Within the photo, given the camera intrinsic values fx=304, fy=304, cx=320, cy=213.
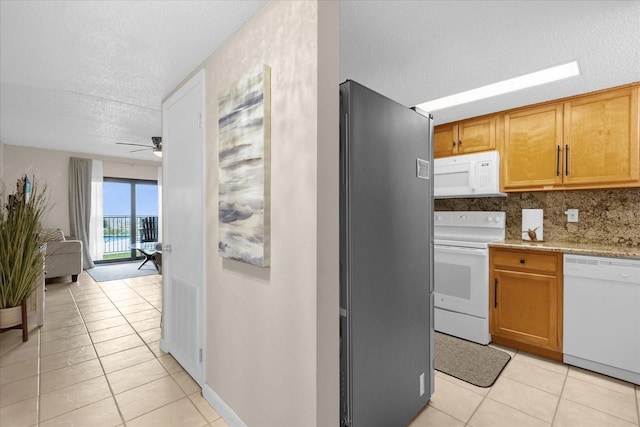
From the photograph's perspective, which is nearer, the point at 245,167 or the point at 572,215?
the point at 245,167

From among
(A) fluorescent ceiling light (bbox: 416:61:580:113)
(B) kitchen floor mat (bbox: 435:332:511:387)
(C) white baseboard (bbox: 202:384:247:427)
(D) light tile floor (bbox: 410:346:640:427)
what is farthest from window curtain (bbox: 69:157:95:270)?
(D) light tile floor (bbox: 410:346:640:427)

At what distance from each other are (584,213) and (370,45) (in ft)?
8.72

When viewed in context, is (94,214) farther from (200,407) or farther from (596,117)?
(596,117)

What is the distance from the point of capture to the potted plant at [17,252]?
2666mm

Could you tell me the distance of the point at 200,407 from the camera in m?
1.98

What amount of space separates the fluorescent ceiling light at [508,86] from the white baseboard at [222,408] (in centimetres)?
297

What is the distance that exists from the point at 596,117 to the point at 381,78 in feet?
6.39

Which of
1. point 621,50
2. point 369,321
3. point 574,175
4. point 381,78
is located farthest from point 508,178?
point 369,321

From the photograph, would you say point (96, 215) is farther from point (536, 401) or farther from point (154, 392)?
point (536, 401)

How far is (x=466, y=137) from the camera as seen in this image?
11.3 feet

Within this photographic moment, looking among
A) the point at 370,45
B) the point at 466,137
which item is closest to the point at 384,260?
the point at 370,45

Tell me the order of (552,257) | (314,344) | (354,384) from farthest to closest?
(552,257), (354,384), (314,344)

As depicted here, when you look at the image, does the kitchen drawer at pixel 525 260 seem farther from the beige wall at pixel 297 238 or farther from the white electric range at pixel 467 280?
the beige wall at pixel 297 238

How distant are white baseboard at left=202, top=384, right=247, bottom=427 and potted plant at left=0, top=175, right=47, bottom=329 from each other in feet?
7.06
